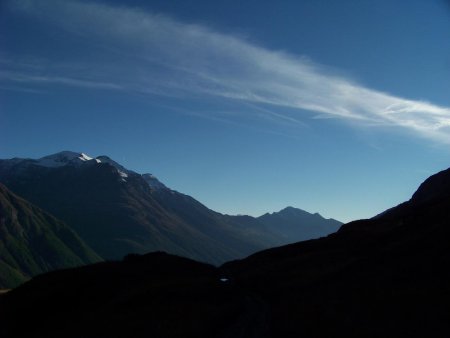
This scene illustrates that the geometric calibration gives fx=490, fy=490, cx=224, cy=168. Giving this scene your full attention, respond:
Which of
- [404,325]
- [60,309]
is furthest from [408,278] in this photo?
[60,309]

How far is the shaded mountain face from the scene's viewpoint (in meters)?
40.3

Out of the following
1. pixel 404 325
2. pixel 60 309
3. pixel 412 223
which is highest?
pixel 412 223

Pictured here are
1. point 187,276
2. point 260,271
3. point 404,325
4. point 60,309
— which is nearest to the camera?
point 404,325

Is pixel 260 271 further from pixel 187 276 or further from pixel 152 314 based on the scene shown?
pixel 152 314

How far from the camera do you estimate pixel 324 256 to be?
77.1 metres

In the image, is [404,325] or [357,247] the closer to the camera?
[404,325]

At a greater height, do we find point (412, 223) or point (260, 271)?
point (412, 223)

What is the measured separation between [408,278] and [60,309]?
124 feet

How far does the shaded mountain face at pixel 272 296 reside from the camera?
40.3m

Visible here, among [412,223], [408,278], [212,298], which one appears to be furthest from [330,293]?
[412,223]

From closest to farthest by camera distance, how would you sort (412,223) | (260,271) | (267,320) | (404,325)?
1. (404,325)
2. (267,320)
3. (260,271)
4. (412,223)

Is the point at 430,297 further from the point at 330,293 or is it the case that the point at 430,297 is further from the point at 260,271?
the point at 260,271

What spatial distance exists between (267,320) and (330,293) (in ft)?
36.8

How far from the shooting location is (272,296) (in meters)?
57.3
